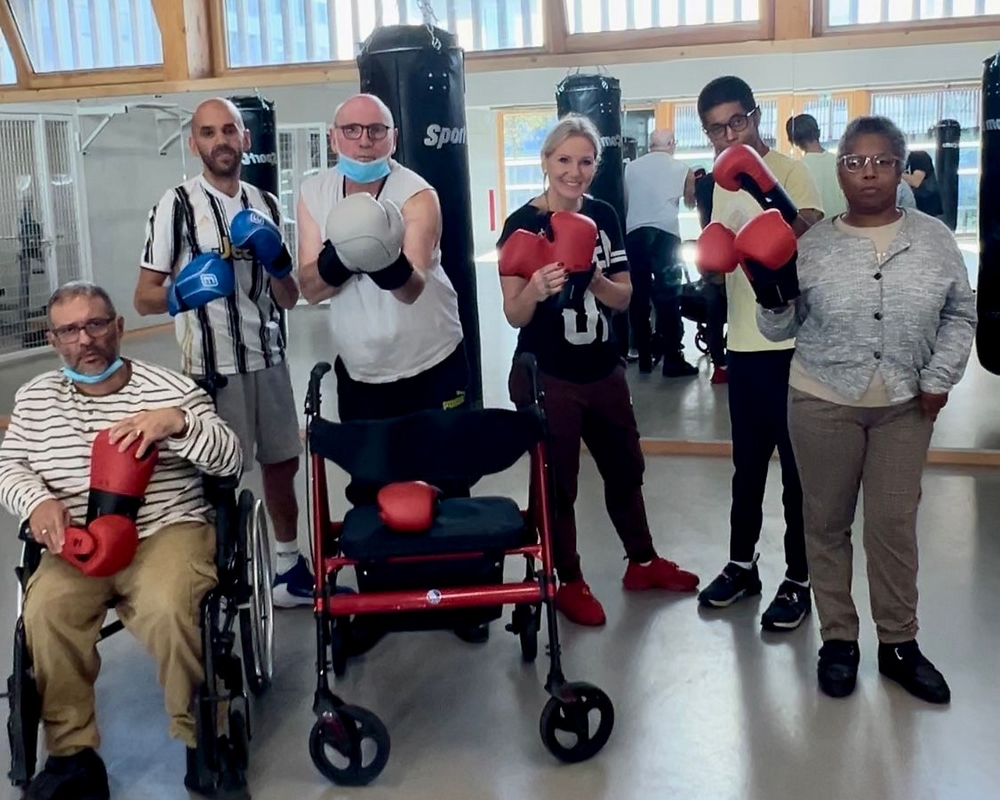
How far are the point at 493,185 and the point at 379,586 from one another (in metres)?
2.82

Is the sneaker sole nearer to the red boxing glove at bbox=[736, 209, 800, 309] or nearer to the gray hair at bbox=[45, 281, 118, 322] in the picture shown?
the red boxing glove at bbox=[736, 209, 800, 309]

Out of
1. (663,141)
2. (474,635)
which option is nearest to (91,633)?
(474,635)

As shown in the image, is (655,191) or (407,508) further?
(655,191)

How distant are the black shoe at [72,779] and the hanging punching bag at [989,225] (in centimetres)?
376

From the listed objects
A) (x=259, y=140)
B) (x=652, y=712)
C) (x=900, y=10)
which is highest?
(x=900, y=10)

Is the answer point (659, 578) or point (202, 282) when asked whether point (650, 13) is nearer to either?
point (659, 578)

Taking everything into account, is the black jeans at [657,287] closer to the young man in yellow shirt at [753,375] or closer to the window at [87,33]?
the young man in yellow shirt at [753,375]

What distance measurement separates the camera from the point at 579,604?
3.08 metres

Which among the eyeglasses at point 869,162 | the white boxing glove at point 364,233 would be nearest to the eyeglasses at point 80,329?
the white boxing glove at point 364,233

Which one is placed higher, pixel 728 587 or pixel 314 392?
pixel 314 392

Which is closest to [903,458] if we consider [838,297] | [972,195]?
[838,297]

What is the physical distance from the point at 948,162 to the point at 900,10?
0.71 meters

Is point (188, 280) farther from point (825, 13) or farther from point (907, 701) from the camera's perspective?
point (825, 13)

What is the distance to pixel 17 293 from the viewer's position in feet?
23.2
